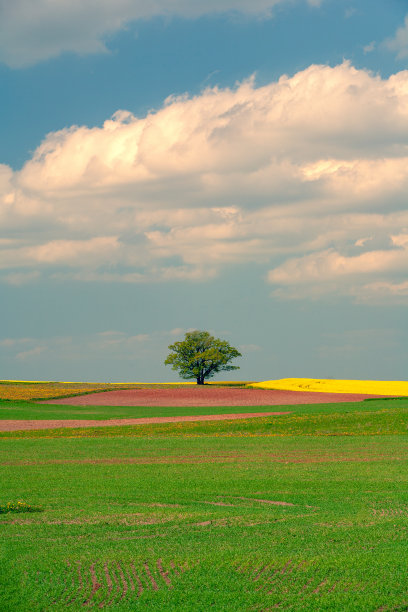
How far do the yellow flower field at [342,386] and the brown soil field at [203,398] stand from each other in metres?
8.14

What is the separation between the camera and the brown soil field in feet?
236

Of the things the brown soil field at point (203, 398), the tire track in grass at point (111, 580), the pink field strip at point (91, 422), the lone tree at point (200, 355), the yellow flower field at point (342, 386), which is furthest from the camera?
the lone tree at point (200, 355)

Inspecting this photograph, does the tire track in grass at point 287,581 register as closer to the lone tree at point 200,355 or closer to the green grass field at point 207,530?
the green grass field at point 207,530

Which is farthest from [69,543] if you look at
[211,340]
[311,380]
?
[211,340]

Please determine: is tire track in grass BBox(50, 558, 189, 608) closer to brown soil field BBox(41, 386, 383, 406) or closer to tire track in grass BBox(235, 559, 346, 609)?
tire track in grass BBox(235, 559, 346, 609)

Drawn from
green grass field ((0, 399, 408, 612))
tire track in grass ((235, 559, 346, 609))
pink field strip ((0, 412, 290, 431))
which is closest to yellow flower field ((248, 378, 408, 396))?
pink field strip ((0, 412, 290, 431))

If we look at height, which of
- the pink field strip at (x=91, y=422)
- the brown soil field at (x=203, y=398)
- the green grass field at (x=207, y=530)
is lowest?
the pink field strip at (x=91, y=422)

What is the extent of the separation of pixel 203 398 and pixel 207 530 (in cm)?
6587

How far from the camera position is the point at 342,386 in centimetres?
9319

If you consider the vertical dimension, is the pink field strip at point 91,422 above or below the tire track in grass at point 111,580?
below

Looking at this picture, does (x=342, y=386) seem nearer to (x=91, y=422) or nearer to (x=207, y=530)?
(x=91, y=422)

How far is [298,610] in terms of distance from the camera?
8906 mm

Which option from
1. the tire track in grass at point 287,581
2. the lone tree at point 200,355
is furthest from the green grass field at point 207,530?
the lone tree at point 200,355

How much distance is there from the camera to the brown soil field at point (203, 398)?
7206 cm
